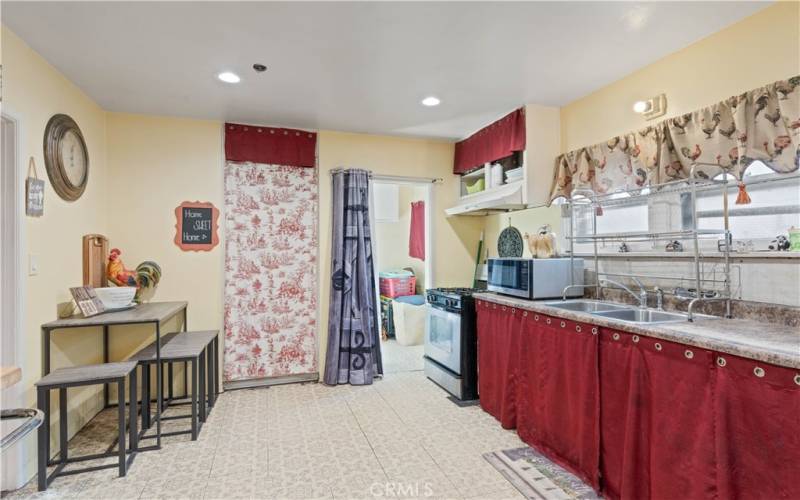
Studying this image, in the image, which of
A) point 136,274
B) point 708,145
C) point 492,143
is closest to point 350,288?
point 136,274

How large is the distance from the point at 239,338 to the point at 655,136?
360 centimetres

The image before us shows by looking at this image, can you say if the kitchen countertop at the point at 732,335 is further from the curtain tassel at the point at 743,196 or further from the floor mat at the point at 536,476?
the floor mat at the point at 536,476

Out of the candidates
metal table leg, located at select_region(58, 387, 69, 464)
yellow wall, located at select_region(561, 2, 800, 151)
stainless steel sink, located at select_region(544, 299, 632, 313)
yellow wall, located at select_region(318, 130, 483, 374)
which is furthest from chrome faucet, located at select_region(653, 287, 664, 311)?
metal table leg, located at select_region(58, 387, 69, 464)

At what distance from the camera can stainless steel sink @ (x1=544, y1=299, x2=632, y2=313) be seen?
2.61m

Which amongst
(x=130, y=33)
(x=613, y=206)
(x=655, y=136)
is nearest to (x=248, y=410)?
(x=130, y=33)

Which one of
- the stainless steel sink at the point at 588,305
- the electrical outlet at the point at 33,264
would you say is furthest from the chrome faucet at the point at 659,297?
the electrical outlet at the point at 33,264

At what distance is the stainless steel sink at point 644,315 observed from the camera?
222cm

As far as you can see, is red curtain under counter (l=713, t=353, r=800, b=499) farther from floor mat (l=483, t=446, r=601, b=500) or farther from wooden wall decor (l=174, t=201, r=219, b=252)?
wooden wall decor (l=174, t=201, r=219, b=252)

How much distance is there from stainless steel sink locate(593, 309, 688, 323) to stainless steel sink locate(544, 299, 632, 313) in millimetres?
47

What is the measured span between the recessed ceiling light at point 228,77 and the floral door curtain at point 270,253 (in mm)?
942

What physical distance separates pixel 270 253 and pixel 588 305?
273 centimetres

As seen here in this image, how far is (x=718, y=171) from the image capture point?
216cm

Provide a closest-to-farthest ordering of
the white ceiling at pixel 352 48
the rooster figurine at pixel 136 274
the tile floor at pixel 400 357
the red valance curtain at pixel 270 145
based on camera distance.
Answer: the white ceiling at pixel 352 48
the rooster figurine at pixel 136 274
the red valance curtain at pixel 270 145
the tile floor at pixel 400 357

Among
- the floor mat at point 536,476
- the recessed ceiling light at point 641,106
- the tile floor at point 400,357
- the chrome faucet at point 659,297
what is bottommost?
the tile floor at point 400,357
